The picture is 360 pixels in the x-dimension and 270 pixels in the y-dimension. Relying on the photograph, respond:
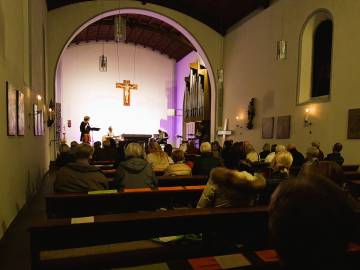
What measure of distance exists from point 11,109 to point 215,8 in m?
9.10

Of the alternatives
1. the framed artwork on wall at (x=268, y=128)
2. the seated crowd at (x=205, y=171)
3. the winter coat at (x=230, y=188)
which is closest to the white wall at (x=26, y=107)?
the seated crowd at (x=205, y=171)

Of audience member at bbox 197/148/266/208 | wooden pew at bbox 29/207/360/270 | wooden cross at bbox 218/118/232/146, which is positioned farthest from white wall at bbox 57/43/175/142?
wooden pew at bbox 29/207/360/270

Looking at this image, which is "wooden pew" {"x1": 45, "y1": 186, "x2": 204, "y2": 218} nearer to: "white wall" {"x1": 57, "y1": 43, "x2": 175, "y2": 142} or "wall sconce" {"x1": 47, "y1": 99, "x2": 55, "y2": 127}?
"wall sconce" {"x1": 47, "y1": 99, "x2": 55, "y2": 127}

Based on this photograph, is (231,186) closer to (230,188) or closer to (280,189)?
(230,188)

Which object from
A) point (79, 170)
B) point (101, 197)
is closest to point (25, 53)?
point (79, 170)

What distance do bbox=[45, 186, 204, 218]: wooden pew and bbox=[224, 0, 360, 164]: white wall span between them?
16.6 ft

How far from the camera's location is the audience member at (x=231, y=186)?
2.19 meters

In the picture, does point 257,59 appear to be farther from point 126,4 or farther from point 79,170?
point 79,170

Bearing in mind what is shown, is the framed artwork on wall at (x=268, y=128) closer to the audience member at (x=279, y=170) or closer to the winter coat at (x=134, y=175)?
the audience member at (x=279, y=170)

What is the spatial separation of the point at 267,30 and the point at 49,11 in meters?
7.23

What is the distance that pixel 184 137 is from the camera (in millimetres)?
16609

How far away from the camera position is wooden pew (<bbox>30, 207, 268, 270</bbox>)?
183 cm

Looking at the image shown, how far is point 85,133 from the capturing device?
11.2 metres

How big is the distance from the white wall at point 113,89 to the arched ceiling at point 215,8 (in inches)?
250
